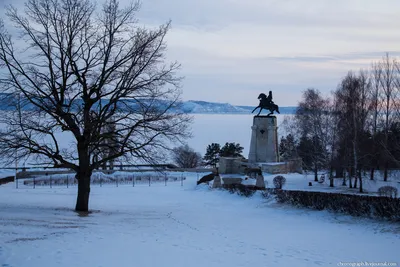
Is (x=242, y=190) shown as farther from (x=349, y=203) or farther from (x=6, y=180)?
(x=6, y=180)

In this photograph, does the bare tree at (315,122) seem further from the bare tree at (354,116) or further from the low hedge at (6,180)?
the low hedge at (6,180)

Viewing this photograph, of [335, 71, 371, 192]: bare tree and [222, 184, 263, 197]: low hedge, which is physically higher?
[335, 71, 371, 192]: bare tree

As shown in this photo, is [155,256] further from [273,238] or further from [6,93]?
[6,93]

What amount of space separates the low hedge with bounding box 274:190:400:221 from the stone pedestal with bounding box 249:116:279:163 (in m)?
17.7

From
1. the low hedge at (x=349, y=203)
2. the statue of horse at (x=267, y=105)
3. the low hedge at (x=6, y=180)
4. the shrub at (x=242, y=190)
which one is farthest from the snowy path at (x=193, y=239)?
the statue of horse at (x=267, y=105)

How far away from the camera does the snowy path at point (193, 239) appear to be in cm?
781

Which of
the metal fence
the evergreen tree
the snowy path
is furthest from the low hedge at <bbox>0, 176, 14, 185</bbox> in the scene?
the evergreen tree

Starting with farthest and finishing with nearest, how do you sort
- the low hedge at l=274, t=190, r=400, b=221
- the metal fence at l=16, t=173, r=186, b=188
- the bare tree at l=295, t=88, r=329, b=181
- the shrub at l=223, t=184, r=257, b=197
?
the bare tree at l=295, t=88, r=329, b=181, the metal fence at l=16, t=173, r=186, b=188, the shrub at l=223, t=184, r=257, b=197, the low hedge at l=274, t=190, r=400, b=221

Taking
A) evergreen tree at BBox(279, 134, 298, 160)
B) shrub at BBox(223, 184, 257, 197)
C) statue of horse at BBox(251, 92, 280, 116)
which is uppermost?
statue of horse at BBox(251, 92, 280, 116)

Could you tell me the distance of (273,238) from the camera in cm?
Result: 1145

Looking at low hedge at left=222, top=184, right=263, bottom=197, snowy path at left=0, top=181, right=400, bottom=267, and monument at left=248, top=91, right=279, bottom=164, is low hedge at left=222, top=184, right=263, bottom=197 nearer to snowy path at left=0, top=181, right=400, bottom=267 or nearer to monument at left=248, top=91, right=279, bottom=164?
snowy path at left=0, top=181, right=400, bottom=267

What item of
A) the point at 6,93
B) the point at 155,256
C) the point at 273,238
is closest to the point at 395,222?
the point at 273,238

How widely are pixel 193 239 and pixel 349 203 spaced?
673 cm

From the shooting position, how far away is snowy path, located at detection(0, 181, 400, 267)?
781cm
